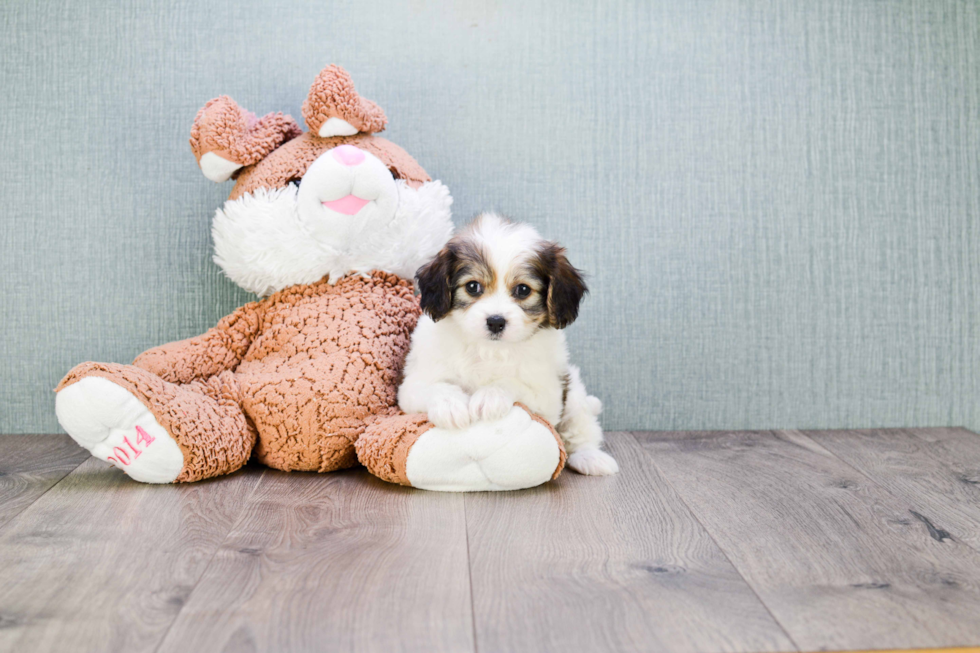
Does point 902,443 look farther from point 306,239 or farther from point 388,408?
point 306,239

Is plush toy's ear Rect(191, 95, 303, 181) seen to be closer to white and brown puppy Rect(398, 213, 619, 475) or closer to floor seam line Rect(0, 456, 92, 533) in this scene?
white and brown puppy Rect(398, 213, 619, 475)

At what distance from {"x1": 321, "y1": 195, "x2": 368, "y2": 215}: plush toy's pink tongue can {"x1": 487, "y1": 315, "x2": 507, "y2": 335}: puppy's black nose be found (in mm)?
505

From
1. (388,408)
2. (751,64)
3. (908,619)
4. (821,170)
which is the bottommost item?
(908,619)

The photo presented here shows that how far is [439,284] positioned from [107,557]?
0.83 metres

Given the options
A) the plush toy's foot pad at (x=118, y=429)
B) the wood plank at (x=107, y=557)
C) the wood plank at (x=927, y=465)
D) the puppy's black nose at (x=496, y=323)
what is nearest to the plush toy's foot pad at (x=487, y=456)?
the puppy's black nose at (x=496, y=323)

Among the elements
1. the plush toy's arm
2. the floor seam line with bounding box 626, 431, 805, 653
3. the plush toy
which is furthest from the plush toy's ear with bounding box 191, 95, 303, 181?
the floor seam line with bounding box 626, 431, 805, 653

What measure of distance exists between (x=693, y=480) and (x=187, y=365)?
1.28 metres

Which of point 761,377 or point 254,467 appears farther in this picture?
point 761,377

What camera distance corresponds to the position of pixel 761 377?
236 centimetres

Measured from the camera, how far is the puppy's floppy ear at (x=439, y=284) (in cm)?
169

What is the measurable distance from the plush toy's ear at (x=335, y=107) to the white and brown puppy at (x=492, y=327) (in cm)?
45

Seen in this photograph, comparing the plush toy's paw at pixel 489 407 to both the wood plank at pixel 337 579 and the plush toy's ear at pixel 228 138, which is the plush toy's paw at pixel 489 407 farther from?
the plush toy's ear at pixel 228 138

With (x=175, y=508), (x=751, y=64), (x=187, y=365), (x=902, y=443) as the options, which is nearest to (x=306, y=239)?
(x=187, y=365)

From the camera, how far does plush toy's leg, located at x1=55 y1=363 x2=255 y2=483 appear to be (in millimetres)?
1620
